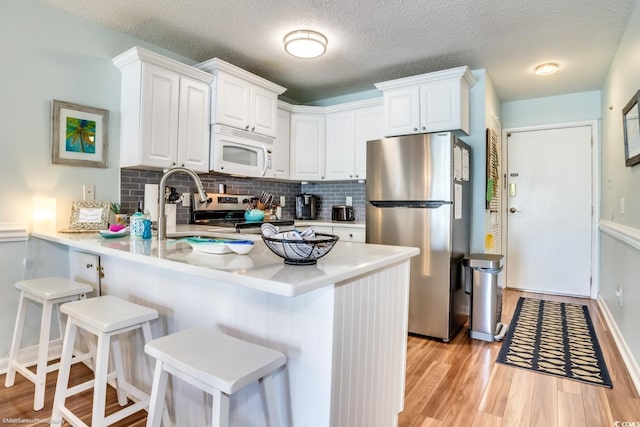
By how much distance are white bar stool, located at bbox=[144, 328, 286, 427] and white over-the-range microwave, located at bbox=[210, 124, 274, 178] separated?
2109 millimetres

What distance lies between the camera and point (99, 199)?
267 centimetres

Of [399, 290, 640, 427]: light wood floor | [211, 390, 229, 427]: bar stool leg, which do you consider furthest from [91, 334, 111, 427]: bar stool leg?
[399, 290, 640, 427]: light wood floor

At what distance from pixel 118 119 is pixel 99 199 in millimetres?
633

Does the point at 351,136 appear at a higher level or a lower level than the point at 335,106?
lower

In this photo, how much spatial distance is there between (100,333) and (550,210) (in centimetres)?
474

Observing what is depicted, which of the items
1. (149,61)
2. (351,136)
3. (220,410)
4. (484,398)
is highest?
(149,61)

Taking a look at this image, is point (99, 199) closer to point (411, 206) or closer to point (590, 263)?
point (411, 206)

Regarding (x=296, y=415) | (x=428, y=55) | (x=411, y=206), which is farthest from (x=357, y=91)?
(x=296, y=415)

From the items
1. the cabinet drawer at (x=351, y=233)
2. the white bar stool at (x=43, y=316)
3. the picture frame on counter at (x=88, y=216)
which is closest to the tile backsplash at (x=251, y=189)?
the picture frame on counter at (x=88, y=216)

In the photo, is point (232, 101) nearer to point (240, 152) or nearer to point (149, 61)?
point (240, 152)

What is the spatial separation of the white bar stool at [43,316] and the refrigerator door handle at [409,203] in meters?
2.19

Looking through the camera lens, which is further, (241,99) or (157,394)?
(241,99)

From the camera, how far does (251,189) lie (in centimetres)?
398

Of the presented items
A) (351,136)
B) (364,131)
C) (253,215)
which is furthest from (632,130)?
(253,215)
